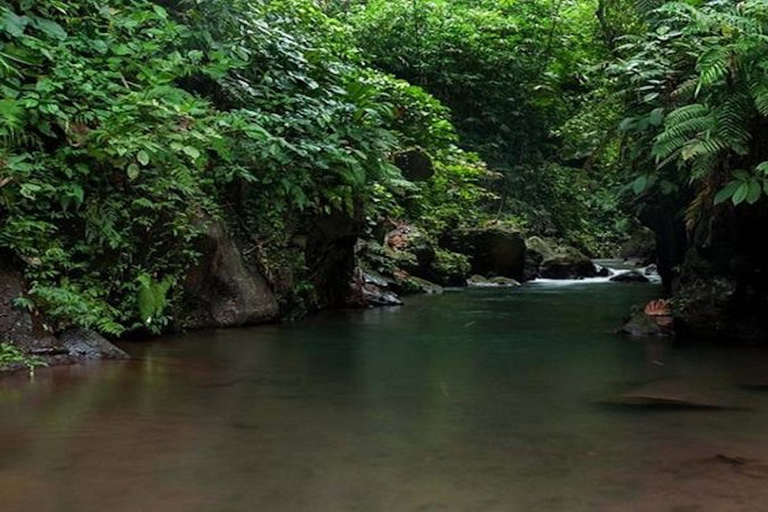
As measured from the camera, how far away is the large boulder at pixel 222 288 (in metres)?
8.04

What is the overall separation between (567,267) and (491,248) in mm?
2509

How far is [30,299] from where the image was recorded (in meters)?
5.78

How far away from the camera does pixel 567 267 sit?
1883 centimetres

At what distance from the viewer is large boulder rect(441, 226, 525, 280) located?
17.4 m

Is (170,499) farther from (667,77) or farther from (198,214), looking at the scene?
(667,77)

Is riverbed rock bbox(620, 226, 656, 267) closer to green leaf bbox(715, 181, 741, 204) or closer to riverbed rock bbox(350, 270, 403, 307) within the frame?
riverbed rock bbox(350, 270, 403, 307)

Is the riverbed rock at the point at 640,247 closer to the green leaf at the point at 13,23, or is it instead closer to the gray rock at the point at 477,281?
the gray rock at the point at 477,281

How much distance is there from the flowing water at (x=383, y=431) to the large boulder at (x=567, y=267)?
11.7 meters

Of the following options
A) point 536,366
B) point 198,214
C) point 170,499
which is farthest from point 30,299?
point 536,366

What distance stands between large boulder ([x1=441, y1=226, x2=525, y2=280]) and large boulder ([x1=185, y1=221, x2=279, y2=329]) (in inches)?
368

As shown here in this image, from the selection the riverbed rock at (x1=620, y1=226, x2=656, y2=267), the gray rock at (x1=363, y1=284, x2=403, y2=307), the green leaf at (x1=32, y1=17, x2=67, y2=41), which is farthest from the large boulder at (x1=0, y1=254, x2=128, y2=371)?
the riverbed rock at (x1=620, y1=226, x2=656, y2=267)

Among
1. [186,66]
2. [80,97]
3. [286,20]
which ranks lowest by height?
[80,97]

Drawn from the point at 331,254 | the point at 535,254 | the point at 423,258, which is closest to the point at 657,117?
the point at 331,254

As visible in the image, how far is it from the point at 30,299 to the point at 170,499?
3.54 meters
